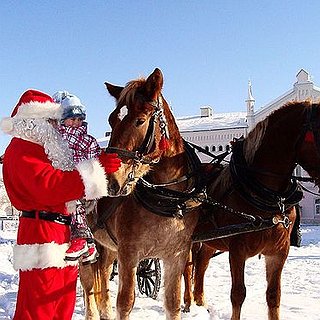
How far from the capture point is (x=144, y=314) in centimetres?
541

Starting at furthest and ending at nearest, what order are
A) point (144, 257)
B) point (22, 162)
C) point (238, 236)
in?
point (238, 236) → point (144, 257) → point (22, 162)

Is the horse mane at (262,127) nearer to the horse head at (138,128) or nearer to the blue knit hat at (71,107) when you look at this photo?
the horse head at (138,128)

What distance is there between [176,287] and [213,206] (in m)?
0.82

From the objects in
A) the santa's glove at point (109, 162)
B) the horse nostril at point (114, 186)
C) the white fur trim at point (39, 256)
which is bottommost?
the white fur trim at point (39, 256)

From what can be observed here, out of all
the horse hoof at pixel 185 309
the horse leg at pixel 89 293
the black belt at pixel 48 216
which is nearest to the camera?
the black belt at pixel 48 216

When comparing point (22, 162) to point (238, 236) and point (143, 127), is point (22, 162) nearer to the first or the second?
point (143, 127)

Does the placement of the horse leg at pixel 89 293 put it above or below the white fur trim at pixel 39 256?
below

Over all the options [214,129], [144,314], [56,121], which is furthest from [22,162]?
[214,129]

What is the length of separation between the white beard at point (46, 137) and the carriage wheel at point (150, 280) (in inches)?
129

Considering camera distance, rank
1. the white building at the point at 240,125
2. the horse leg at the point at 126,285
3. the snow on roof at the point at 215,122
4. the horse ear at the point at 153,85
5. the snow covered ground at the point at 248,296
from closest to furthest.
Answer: the horse ear at the point at 153,85, the horse leg at the point at 126,285, the snow covered ground at the point at 248,296, the white building at the point at 240,125, the snow on roof at the point at 215,122

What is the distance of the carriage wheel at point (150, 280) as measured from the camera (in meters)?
5.84

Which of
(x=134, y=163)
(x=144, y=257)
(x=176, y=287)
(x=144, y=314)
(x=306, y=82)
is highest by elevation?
(x=306, y=82)

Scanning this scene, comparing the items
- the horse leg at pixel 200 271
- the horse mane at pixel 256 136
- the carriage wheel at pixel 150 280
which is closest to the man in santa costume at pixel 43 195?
the horse mane at pixel 256 136

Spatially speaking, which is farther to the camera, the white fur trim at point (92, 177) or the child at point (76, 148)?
the child at point (76, 148)
